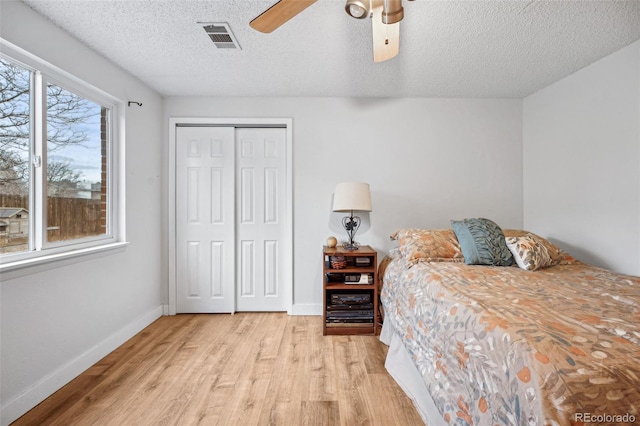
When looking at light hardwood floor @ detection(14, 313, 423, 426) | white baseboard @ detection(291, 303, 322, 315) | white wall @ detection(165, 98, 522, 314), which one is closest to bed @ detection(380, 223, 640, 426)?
light hardwood floor @ detection(14, 313, 423, 426)

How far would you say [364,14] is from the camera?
4.23 feet

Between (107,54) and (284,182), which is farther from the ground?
(107,54)

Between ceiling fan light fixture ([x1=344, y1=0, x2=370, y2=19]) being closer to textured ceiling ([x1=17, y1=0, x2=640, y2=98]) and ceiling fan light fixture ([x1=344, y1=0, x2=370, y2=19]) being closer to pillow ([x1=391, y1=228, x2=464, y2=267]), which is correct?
textured ceiling ([x1=17, y1=0, x2=640, y2=98])

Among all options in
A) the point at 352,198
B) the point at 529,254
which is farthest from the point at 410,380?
the point at 352,198

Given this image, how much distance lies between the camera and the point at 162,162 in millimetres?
3168

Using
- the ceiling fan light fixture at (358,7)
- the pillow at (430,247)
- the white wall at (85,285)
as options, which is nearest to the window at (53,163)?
the white wall at (85,285)

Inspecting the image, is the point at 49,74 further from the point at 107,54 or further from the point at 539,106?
the point at 539,106

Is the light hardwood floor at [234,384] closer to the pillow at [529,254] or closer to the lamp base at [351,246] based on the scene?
the lamp base at [351,246]

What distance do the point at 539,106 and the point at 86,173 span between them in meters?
4.30

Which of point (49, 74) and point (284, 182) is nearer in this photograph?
point (49, 74)

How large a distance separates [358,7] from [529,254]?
210 centimetres

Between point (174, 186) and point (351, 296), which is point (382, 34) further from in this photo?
point (174, 186)

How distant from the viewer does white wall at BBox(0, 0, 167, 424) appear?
161 cm

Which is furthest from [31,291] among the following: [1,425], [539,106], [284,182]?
[539,106]
